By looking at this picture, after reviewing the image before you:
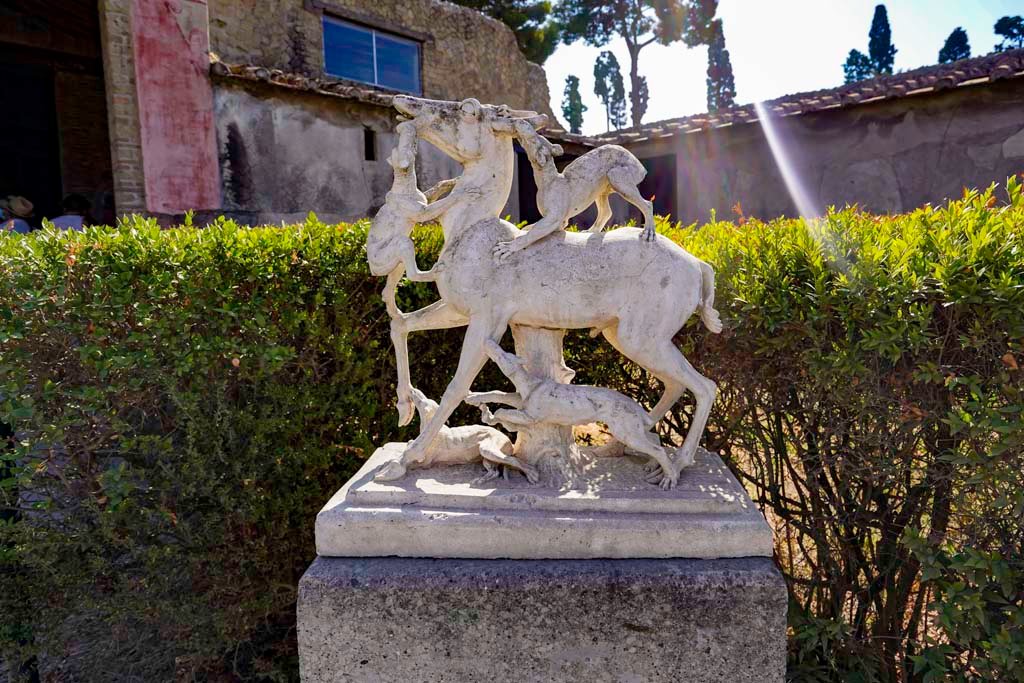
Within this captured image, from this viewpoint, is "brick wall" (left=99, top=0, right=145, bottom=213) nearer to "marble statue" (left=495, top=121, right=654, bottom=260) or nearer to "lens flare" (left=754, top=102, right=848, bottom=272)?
"marble statue" (left=495, top=121, right=654, bottom=260)

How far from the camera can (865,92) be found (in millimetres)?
7895

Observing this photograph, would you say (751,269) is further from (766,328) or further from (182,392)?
(182,392)

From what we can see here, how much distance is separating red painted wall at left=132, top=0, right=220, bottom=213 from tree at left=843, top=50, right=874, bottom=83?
28.7m

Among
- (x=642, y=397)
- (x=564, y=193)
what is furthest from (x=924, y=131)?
(x=564, y=193)

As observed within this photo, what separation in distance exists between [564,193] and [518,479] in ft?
3.47

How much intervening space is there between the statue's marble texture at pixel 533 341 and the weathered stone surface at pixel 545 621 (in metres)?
0.09

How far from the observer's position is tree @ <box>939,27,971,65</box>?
82.8ft

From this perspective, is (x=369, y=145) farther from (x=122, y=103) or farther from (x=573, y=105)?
(x=573, y=105)

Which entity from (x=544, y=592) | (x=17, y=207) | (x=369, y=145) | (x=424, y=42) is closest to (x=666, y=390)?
(x=544, y=592)

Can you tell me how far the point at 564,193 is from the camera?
2.29 m

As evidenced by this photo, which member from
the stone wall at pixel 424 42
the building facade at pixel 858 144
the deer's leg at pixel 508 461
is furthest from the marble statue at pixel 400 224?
the stone wall at pixel 424 42

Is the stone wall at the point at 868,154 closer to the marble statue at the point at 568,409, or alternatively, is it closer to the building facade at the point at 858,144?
the building facade at the point at 858,144

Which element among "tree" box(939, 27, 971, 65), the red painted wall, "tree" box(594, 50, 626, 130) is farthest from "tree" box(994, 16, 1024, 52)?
the red painted wall

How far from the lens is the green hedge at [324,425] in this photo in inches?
90.0
